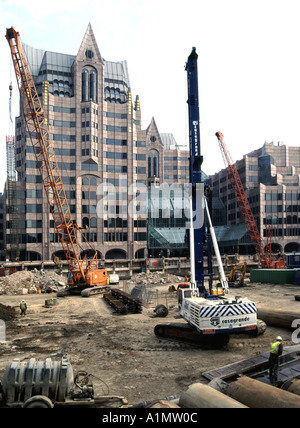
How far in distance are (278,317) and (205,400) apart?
13.9m

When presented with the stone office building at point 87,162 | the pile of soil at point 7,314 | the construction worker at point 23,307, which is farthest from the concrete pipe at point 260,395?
the stone office building at point 87,162

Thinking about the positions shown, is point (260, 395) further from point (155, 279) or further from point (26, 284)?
point (155, 279)

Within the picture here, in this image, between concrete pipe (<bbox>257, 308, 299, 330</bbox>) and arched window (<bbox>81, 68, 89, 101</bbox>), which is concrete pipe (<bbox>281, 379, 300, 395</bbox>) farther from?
arched window (<bbox>81, 68, 89, 101</bbox>)

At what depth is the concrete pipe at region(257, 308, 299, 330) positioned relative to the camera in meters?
19.9

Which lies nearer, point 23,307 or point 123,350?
point 123,350

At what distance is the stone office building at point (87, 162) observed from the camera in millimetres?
74438

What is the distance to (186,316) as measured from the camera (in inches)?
675

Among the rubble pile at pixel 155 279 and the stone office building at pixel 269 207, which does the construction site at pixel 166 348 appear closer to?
the rubble pile at pixel 155 279

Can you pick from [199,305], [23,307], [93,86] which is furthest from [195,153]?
[93,86]

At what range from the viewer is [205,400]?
8.37m

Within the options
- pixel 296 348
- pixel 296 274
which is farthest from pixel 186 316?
pixel 296 274

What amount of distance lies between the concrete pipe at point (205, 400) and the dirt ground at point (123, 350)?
8.71ft

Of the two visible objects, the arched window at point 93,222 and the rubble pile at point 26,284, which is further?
the arched window at point 93,222
